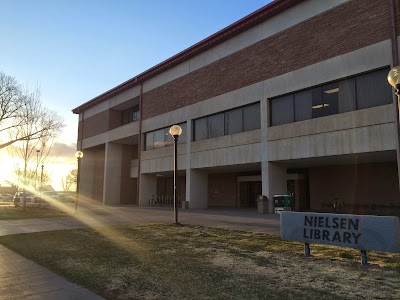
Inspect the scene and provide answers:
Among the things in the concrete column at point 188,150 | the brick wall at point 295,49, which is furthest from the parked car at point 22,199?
the brick wall at point 295,49

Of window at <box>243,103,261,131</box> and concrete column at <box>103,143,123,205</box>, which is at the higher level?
window at <box>243,103,261,131</box>

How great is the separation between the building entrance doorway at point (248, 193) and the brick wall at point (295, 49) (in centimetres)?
917

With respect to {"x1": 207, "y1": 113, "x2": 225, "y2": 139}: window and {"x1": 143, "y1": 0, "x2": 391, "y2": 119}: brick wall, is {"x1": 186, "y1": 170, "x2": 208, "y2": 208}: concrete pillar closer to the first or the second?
{"x1": 207, "y1": 113, "x2": 225, "y2": 139}: window

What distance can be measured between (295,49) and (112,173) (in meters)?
25.7

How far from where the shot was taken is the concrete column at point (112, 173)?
38.6 m

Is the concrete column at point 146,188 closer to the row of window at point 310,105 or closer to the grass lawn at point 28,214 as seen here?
the row of window at point 310,105

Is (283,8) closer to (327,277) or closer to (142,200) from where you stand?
(327,277)

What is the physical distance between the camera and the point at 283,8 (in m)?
21.0

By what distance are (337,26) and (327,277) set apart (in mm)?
16132

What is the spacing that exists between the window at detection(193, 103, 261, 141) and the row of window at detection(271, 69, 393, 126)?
1.56 metres

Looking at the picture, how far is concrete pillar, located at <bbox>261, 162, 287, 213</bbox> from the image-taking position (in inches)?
837

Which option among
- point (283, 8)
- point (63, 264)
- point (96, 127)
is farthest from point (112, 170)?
point (63, 264)

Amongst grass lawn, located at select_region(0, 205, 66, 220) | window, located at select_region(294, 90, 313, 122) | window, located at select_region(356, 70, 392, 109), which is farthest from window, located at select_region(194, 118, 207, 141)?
window, located at select_region(356, 70, 392, 109)

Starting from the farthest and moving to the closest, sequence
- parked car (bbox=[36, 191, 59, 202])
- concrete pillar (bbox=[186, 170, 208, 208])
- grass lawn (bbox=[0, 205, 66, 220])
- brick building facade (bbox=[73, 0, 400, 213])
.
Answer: parked car (bbox=[36, 191, 59, 202]) < concrete pillar (bbox=[186, 170, 208, 208]) < grass lawn (bbox=[0, 205, 66, 220]) < brick building facade (bbox=[73, 0, 400, 213])
